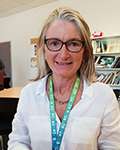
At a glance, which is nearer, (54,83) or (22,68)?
(54,83)

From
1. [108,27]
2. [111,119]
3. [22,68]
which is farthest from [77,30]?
[22,68]

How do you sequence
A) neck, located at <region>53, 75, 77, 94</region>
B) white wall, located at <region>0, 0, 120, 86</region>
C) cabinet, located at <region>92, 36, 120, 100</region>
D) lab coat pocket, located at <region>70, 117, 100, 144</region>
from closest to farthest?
lab coat pocket, located at <region>70, 117, 100, 144</region>
neck, located at <region>53, 75, 77, 94</region>
cabinet, located at <region>92, 36, 120, 100</region>
white wall, located at <region>0, 0, 120, 86</region>

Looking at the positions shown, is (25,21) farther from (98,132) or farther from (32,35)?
(98,132)

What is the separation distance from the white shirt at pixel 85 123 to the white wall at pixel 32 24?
4.63m

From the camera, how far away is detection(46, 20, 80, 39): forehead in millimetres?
1108

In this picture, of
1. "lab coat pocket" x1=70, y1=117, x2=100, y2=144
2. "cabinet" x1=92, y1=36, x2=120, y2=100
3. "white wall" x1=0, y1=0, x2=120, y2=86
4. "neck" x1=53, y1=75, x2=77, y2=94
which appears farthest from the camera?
"white wall" x1=0, y1=0, x2=120, y2=86

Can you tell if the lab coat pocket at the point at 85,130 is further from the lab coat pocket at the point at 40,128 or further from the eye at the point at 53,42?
the eye at the point at 53,42

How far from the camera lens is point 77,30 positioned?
3.65 feet

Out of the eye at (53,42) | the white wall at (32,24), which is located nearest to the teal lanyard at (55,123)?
the eye at (53,42)

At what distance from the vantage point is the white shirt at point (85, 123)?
107cm

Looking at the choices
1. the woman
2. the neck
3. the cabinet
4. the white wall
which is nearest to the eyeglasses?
the woman

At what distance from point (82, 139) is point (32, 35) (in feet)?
21.0

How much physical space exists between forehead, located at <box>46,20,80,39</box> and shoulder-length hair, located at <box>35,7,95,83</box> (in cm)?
1

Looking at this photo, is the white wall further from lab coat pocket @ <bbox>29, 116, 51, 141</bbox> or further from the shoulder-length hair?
lab coat pocket @ <bbox>29, 116, 51, 141</bbox>
